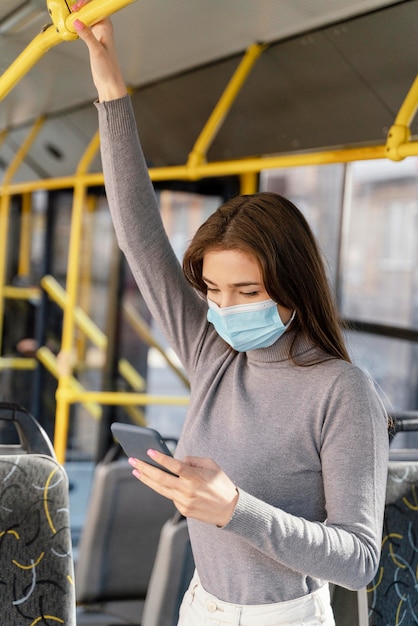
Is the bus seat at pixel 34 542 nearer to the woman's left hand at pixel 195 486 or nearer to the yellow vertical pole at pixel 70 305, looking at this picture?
the woman's left hand at pixel 195 486

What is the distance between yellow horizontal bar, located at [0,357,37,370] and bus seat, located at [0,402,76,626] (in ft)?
11.2

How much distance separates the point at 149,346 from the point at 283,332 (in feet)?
10.5

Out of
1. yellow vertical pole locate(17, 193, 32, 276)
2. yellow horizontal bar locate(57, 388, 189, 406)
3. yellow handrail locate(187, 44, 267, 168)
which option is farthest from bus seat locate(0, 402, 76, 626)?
yellow vertical pole locate(17, 193, 32, 276)

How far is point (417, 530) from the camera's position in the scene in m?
2.04

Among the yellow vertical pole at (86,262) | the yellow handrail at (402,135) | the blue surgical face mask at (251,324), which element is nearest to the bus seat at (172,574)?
the blue surgical face mask at (251,324)

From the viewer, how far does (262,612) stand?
1408mm

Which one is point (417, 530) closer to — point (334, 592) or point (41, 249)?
point (334, 592)

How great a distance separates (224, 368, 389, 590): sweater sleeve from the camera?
1.23m

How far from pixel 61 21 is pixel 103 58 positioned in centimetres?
12

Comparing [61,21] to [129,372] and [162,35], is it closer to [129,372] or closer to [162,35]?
[162,35]

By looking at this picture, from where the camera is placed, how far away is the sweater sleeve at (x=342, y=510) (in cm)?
123

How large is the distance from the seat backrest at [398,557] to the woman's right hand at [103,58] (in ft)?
3.57

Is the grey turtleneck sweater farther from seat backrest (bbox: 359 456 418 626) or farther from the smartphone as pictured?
seat backrest (bbox: 359 456 418 626)

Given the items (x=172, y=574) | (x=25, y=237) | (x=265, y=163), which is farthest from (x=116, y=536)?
(x=25, y=237)
